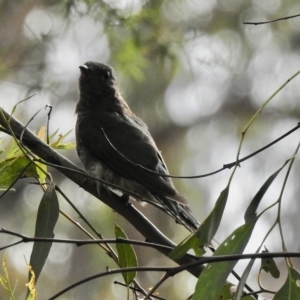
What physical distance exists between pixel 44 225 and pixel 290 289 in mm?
770

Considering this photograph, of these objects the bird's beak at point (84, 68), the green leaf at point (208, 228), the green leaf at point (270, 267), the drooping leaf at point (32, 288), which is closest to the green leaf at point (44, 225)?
the drooping leaf at point (32, 288)

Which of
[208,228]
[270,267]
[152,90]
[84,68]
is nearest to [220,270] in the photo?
[208,228]

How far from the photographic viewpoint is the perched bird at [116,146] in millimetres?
3006

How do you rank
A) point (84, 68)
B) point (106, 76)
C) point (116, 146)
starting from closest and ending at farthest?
point (116, 146) → point (84, 68) → point (106, 76)

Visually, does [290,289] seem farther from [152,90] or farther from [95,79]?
[152,90]

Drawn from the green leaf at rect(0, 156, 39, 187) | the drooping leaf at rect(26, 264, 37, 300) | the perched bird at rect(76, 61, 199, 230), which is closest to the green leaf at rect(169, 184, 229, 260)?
the drooping leaf at rect(26, 264, 37, 300)

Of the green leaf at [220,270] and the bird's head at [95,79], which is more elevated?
the bird's head at [95,79]

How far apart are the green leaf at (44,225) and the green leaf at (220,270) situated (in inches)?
20.2

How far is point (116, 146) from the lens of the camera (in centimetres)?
356

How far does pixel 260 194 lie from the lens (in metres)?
1.61

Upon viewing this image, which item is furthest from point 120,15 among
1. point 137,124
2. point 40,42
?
point 137,124

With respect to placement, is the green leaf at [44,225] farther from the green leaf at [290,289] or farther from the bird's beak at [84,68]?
the bird's beak at [84,68]

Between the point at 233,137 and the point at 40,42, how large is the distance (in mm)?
3059

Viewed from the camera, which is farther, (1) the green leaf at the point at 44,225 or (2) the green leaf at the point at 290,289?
(1) the green leaf at the point at 44,225
